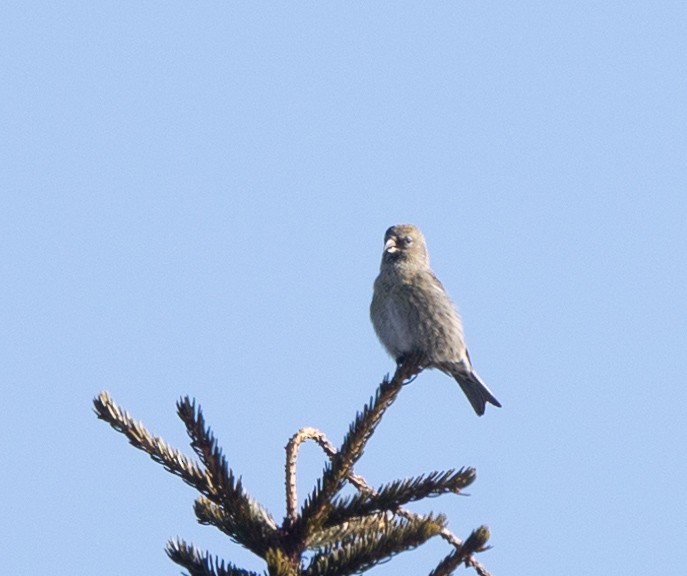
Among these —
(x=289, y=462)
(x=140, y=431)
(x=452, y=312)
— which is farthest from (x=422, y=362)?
(x=452, y=312)

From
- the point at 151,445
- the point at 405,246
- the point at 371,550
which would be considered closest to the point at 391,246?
the point at 405,246

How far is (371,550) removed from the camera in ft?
7.85

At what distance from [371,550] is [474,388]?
4.88 m

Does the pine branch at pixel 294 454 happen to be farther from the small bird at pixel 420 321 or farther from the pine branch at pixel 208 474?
the small bird at pixel 420 321

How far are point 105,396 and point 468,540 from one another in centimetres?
96

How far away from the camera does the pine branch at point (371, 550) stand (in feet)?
7.84

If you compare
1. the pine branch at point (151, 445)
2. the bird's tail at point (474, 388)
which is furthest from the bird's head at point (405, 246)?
the pine branch at point (151, 445)

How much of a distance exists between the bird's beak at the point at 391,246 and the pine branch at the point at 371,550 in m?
5.07

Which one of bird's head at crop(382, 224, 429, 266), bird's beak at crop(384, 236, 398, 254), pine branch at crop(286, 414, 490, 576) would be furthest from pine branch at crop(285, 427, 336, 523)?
bird's beak at crop(384, 236, 398, 254)

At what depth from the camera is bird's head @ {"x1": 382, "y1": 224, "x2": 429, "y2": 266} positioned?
736 centimetres

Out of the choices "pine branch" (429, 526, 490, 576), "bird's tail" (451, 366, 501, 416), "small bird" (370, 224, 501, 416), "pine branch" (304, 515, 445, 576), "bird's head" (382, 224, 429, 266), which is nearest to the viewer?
"pine branch" (429, 526, 490, 576)

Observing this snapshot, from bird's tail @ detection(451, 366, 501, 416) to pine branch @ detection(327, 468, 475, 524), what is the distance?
448 cm

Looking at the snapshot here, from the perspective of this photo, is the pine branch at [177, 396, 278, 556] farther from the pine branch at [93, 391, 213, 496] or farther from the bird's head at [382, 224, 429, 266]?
the bird's head at [382, 224, 429, 266]

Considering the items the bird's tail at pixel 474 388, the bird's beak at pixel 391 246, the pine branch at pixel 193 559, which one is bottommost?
the pine branch at pixel 193 559
